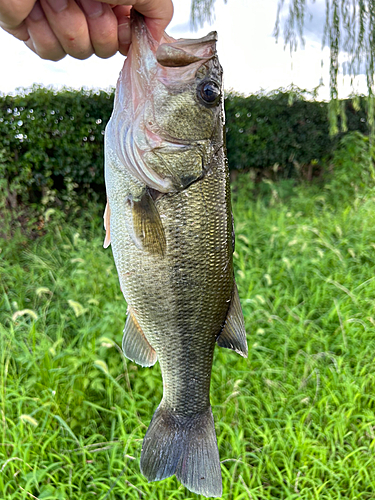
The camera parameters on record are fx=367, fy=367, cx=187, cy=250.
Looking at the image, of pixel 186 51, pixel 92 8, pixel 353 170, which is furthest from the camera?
pixel 353 170

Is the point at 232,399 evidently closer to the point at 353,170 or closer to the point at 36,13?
the point at 36,13

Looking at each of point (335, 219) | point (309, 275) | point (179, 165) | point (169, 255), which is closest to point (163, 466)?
point (169, 255)

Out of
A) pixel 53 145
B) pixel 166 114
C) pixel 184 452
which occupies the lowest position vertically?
pixel 184 452

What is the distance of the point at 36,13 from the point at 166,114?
0.56 m

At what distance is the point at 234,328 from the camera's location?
119 cm

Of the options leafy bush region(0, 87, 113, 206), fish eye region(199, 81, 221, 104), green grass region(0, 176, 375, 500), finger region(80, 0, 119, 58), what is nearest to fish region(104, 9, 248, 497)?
fish eye region(199, 81, 221, 104)

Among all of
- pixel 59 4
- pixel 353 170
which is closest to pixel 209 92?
pixel 59 4

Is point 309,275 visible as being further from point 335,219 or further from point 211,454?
point 211,454

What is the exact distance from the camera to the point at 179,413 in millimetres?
1249

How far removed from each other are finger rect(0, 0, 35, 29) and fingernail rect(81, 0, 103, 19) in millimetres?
153

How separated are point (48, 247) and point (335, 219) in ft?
12.0

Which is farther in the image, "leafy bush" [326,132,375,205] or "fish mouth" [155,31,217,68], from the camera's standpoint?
"leafy bush" [326,132,375,205]

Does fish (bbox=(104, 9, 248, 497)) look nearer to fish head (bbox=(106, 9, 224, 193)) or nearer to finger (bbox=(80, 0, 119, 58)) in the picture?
fish head (bbox=(106, 9, 224, 193))

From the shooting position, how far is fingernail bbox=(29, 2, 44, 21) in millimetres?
1161
